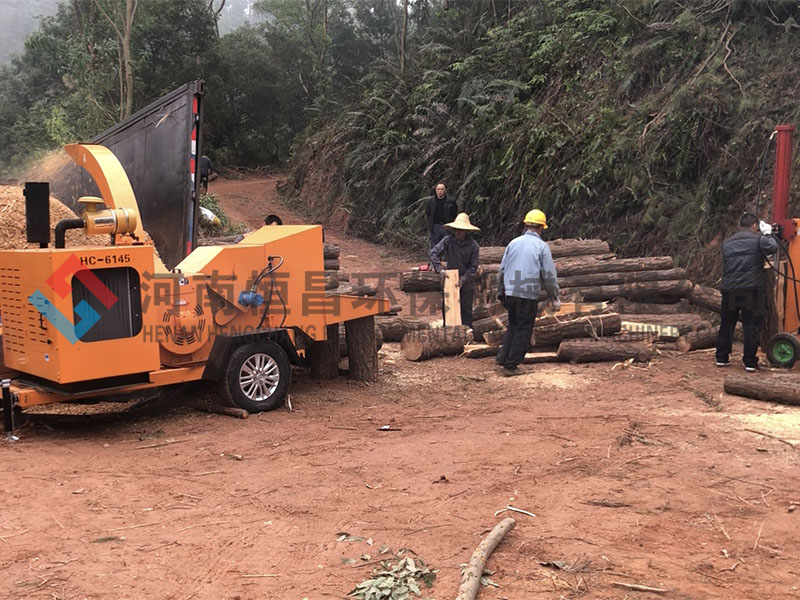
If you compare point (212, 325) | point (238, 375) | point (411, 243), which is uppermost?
point (411, 243)

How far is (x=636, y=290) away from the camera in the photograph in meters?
12.5

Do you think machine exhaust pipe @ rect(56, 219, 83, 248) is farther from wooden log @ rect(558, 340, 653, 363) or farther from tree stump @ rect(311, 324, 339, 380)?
wooden log @ rect(558, 340, 653, 363)

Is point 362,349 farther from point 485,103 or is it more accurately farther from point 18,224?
point 485,103

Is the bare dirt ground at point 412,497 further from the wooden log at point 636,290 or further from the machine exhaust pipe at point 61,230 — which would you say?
the wooden log at point 636,290

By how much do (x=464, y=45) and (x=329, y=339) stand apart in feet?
54.5

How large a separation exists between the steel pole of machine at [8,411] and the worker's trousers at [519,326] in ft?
19.3

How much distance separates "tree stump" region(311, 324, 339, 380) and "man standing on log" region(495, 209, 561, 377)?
225 cm

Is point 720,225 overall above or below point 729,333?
above

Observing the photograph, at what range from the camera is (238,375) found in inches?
316

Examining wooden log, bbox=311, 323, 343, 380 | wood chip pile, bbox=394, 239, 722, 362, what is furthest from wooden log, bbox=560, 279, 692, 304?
wooden log, bbox=311, 323, 343, 380

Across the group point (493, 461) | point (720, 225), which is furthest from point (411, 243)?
point (493, 461)

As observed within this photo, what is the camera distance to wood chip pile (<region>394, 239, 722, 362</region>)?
10906 mm

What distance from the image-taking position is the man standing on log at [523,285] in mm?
10016

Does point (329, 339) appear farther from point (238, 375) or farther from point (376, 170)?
point (376, 170)
